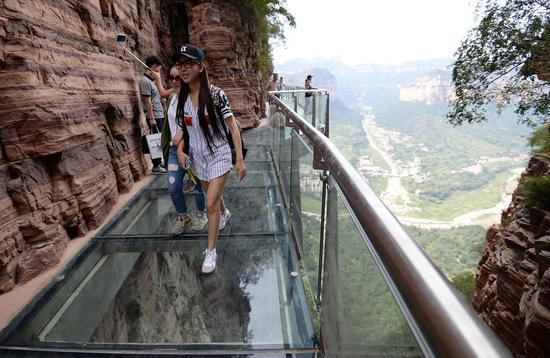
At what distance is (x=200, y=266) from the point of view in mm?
2945

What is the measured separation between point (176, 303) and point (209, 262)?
44cm

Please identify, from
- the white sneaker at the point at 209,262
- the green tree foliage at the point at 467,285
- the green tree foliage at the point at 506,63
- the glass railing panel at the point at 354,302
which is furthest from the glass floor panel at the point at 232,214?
the green tree foliage at the point at 467,285

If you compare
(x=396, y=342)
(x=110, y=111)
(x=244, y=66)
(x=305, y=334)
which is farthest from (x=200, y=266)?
(x=244, y=66)

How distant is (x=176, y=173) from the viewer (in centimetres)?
324

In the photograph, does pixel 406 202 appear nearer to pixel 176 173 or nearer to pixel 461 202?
pixel 461 202

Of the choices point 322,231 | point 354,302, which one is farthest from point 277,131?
point 354,302

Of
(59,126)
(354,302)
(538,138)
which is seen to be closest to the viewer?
(354,302)

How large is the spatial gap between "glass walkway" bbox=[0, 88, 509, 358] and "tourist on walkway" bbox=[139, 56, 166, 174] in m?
1.83

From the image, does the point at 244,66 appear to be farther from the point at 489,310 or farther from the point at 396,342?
the point at 396,342

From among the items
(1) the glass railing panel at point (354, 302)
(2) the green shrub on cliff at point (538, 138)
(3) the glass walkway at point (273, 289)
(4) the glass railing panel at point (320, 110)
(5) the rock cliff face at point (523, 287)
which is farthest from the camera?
(2) the green shrub on cliff at point (538, 138)

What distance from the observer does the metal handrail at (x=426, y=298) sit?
437 mm

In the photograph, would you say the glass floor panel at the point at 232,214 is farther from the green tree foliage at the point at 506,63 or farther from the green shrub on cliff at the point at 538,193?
the green tree foliage at the point at 506,63

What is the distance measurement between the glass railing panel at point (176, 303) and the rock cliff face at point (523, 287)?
5.74 meters

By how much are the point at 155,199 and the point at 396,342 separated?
4412mm
